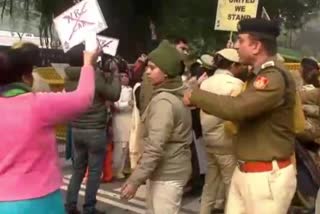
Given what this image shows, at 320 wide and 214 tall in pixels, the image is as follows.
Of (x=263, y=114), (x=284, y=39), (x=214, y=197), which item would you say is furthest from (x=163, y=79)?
(x=284, y=39)

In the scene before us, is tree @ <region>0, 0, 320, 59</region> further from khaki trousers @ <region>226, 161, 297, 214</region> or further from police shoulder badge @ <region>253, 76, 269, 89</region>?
police shoulder badge @ <region>253, 76, 269, 89</region>

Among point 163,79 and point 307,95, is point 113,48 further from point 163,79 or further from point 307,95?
point 163,79

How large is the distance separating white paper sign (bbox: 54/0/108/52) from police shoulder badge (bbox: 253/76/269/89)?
164 centimetres

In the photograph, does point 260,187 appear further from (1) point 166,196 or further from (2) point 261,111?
(1) point 166,196

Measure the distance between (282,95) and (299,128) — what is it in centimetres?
42

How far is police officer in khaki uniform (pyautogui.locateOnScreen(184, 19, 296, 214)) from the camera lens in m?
4.89

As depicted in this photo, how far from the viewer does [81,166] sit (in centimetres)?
848

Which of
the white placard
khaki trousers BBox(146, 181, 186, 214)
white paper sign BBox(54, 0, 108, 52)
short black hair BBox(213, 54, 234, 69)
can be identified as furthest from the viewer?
the white placard

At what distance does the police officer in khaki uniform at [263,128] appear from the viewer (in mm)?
4895

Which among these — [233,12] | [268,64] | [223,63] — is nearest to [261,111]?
[268,64]

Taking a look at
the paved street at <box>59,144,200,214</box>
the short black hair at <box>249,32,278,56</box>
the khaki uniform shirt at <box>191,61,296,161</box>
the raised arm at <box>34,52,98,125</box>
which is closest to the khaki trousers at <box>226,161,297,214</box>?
the khaki uniform shirt at <box>191,61,296,161</box>

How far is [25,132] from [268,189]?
1606 mm

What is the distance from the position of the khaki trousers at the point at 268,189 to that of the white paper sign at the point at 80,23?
1.72 meters

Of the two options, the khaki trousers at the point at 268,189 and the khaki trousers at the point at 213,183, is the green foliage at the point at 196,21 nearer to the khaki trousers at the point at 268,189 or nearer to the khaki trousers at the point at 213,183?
the khaki trousers at the point at 213,183
